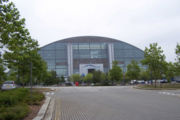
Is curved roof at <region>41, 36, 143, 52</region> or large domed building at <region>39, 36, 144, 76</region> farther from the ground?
curved roof at <region>41, 36, 143, 52</region>

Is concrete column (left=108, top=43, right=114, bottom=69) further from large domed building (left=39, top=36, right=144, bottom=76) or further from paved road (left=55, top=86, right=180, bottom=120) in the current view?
paved road (left=55, top=86, right=180, bottom=120)

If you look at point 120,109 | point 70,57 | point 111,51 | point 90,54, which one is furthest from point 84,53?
point 120,109

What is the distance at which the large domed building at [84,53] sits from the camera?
92.2 m

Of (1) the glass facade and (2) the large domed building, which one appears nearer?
(2) the large domed building

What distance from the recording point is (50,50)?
95625mm

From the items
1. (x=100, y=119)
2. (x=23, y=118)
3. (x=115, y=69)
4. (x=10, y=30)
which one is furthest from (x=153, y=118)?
(x=115, y=69)

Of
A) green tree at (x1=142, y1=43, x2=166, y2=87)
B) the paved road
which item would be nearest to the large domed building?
green tree at (x1=142, y1=43, x2=166, y2=87)

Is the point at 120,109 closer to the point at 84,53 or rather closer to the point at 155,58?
the point at 155,58

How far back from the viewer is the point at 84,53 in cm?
9462

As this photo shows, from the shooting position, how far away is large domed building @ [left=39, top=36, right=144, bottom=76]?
3632 inches

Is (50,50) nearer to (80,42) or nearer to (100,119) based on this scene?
(80,42)

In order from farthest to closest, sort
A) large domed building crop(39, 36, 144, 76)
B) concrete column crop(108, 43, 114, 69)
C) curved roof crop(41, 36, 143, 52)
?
curved roof crop(41, 36, 143, 52) < concrete column crop(108, 43, 114, 69) < large domed building crop(39, 36, 144, 76)

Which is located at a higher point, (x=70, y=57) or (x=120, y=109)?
(x=70, y=57)

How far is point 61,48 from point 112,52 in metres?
24.9
